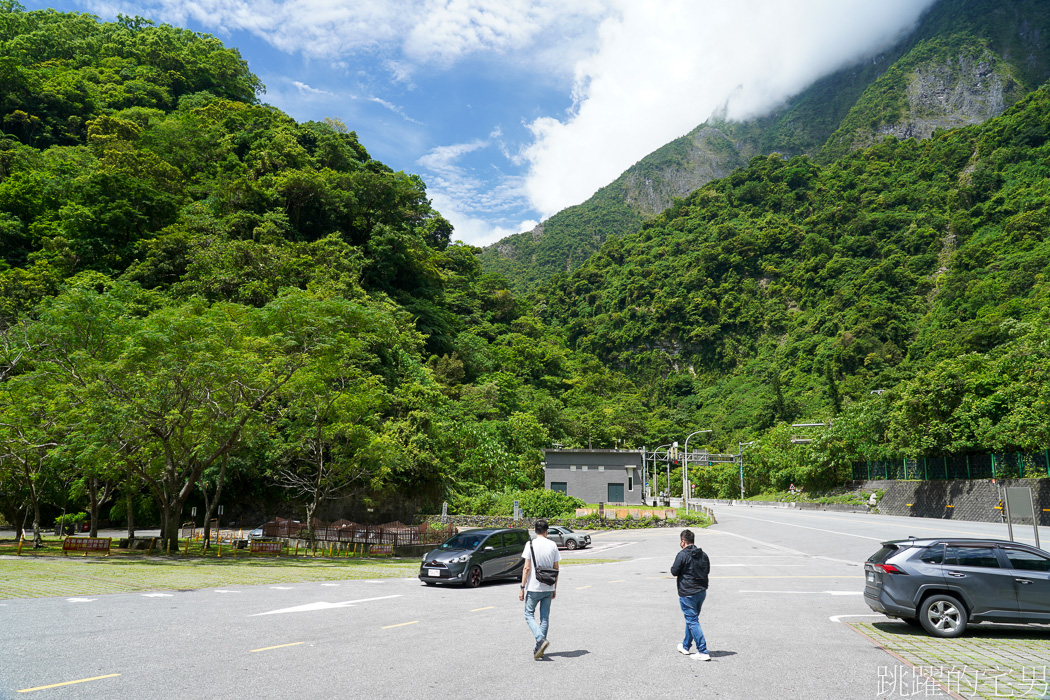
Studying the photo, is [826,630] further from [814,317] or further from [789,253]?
[789,253]

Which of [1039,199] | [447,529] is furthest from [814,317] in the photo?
[447,529]

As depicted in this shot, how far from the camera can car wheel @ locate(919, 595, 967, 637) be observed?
9.17 m

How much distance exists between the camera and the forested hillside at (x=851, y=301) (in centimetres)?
4788

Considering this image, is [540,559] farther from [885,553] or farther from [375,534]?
[375,534]

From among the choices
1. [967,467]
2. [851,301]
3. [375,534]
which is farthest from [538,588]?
[851,301]

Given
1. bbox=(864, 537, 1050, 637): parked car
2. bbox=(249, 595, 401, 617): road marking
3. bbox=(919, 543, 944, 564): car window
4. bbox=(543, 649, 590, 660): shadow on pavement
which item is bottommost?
bbox=(249, 595, 401, 617): road marking

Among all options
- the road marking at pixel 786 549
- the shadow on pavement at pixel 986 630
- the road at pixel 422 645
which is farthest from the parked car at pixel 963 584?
the road marking at pixel 786 549

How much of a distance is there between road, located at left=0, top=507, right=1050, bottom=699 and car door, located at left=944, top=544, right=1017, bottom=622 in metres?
1.74

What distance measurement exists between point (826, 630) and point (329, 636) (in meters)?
7.66

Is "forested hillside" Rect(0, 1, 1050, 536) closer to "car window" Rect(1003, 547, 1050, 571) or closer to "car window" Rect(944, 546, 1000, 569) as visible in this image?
"car window" Rect(944, 546, 1000, 569)

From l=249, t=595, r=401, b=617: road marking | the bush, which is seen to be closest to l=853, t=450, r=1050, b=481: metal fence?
the bush

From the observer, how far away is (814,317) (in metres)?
113

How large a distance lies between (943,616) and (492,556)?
10.8m

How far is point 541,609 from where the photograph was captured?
777 cm
